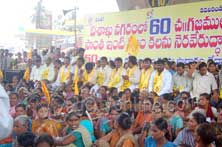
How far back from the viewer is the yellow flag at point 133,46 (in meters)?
10.6

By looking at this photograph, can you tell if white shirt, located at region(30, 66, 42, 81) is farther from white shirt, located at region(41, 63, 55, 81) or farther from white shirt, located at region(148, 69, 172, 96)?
white shirt, located at region(148, 69, 172, 96)

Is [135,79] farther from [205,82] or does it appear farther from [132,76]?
[205,82]

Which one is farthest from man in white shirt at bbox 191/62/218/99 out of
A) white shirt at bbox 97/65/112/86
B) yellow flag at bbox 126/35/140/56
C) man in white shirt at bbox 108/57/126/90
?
yellow flag at bbox 126/35/140/56

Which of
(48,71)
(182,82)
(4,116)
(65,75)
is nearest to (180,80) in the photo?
(182,82)

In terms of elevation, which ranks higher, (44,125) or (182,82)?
(182,82)

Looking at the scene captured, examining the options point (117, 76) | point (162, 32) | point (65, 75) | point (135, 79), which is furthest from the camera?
point (162, 32)

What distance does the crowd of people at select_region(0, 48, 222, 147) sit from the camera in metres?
4.31

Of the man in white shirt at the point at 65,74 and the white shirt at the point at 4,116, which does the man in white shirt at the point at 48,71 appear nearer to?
the man in white shirt at the point at 65,74

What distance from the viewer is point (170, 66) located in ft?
25.8

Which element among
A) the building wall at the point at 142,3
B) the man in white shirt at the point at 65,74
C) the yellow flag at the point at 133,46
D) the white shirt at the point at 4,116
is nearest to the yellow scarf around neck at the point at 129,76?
the man in white shirt at the point at 65,74

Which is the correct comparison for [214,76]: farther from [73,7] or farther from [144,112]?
[73,7]

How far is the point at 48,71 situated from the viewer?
32.0 feet

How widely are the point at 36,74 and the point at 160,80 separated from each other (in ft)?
12.1

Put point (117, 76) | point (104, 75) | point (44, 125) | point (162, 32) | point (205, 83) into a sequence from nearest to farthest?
point (44, 125), point (205, 83), point (117, 76), point (104, 75), point (162, 32)
